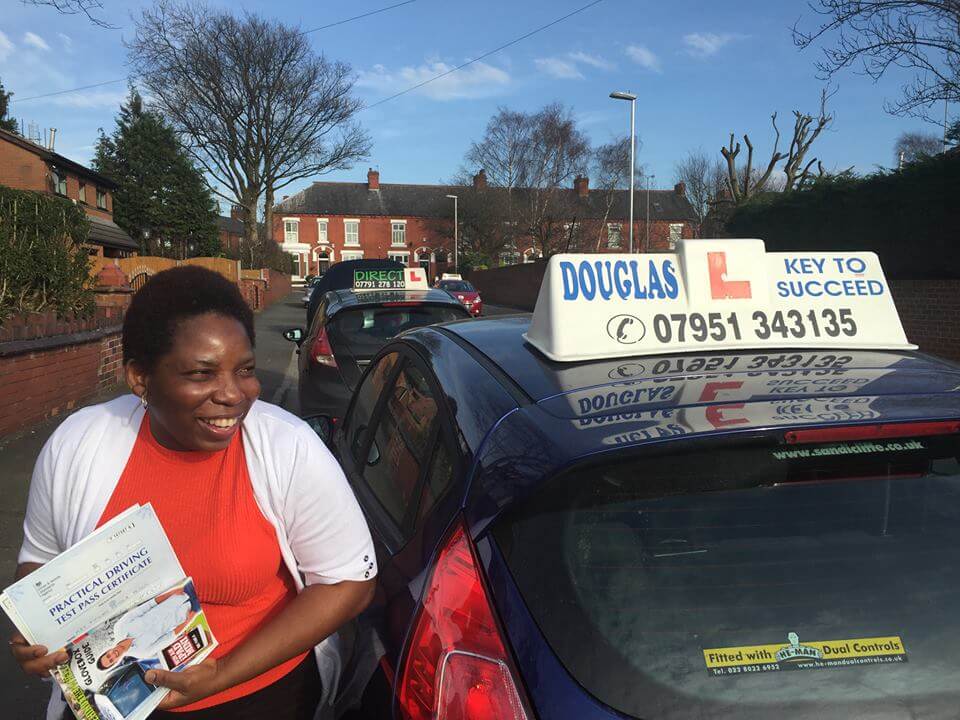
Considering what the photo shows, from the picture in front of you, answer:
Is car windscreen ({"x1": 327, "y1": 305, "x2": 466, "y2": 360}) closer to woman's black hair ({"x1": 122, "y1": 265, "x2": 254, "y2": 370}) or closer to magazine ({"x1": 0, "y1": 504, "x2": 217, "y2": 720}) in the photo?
woman's black hair ({"x1": 122, "y1": 265, "x2": 254, "y2": 370})

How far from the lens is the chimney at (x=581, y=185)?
45.3 metres

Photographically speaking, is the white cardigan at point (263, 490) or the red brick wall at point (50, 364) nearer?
the white cardigan at point (263, 490)

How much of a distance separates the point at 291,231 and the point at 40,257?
62363 mm

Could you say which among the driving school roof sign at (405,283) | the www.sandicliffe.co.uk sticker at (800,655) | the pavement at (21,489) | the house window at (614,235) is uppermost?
the house window at (614,235)

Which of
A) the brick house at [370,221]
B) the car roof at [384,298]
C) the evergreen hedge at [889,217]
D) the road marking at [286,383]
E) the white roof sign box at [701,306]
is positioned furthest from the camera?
the brick house at [370,221]

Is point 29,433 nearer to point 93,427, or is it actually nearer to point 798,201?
point 93,427

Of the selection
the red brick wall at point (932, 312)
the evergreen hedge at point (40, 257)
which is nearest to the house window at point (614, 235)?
the red brick wall at point (932, 312)

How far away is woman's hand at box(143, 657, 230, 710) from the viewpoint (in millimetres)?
1610

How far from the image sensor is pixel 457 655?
1461 mm

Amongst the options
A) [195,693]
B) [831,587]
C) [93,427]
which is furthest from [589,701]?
[93,427]

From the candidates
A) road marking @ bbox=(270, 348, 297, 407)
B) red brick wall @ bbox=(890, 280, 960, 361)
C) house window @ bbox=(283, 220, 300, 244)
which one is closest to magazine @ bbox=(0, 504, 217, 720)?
road marking @ bbox=(270, 348, 297, 407)

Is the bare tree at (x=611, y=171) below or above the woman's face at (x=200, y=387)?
above

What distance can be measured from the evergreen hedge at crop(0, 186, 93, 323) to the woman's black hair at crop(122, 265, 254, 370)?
721cm

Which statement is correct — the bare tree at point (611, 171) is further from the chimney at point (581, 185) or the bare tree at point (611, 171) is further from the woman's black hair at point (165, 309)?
the woman's black hair at point (165, 309)
